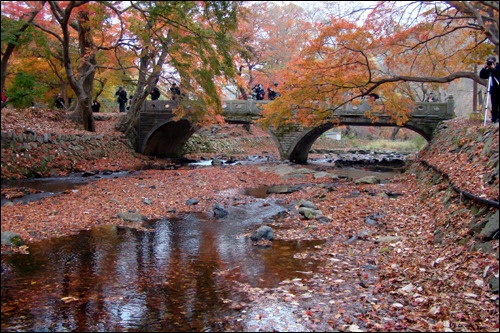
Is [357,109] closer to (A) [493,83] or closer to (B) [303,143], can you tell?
(B) [303,143]

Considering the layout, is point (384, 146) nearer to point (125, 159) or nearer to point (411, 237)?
point (125, 159)

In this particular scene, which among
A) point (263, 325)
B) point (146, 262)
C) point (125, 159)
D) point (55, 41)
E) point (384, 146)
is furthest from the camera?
point (384, 146)

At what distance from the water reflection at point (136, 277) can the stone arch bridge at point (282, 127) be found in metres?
17.0

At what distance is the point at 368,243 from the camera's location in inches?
354

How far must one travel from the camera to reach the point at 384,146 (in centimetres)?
4647

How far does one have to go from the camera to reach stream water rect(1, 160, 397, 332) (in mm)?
5520

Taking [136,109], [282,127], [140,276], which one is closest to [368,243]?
[140,276]

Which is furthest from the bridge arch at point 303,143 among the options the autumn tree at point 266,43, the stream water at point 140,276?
the stream water at point 140,276

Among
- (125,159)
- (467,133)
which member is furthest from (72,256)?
(125,159)

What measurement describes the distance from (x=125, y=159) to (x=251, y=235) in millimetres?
16445

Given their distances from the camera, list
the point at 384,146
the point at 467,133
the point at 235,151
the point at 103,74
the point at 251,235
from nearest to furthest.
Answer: the point at 251,235 < the point at 467,133 < the point at 103,74 < the point at 235,151 < the point at 384,146

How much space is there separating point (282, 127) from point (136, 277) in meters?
21.9

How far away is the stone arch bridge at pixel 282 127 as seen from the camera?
2412 cm

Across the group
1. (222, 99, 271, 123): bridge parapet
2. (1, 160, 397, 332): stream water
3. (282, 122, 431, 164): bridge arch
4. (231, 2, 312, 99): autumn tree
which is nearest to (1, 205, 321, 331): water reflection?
(1, 160, 397, 332): stream water
